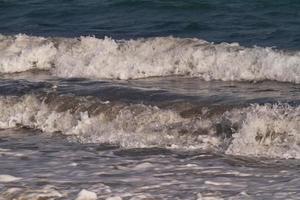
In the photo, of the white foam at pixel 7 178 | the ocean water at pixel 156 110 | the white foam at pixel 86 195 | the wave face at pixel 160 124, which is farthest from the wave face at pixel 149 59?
the white foam at pixel 86 195

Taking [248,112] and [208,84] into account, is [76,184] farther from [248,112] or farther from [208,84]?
[208,84]

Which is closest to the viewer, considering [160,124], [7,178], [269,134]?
[7,178]

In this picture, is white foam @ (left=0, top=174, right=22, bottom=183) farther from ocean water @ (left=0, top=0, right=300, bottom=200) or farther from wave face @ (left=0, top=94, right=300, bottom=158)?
wave face @ (left=0, top=94, right=300, bottom=158)

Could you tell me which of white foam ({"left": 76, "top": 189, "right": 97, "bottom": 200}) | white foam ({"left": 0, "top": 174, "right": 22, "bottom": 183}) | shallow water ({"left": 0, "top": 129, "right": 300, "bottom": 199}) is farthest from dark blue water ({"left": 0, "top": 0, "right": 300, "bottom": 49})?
white foam ({"left": 76, "top": 189, "right": 97, "bottom": 200})

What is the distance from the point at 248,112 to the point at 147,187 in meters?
2.95

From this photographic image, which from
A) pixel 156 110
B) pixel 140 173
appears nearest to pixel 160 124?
pixel 156 110

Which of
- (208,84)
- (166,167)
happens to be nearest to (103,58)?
(208,84)

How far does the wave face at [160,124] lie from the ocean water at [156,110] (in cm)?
2

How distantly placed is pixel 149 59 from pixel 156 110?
4269 millimetres

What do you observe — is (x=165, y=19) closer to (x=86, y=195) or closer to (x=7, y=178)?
(x=7, y=178)

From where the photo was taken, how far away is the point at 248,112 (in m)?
9.55

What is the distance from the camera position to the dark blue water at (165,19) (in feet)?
56.8

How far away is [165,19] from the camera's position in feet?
65.7

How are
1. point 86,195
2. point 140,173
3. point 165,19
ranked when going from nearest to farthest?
1. point 86,195
2. point 140,173
3. point 165,19
